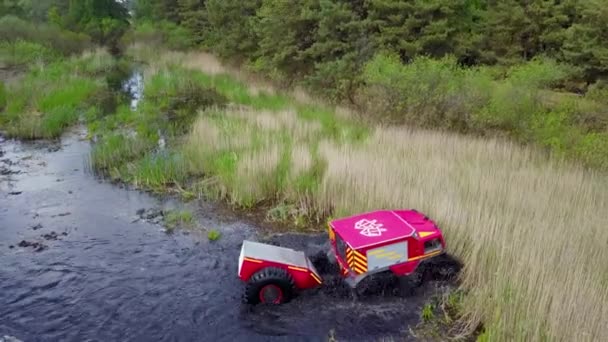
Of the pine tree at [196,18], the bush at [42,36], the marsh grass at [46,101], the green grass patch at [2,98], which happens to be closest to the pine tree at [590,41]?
the marsh grass at [46,101]

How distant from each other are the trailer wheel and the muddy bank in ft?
0.37

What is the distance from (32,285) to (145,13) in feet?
150

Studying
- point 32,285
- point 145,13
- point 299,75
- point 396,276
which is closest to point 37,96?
point 299,75

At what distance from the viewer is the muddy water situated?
16.3 feet

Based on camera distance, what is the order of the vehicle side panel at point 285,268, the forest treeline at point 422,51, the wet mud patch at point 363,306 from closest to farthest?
the wet mud patch at point 363,306
the vehicle side panel at point 285,268
the forest treeline at point 422,51

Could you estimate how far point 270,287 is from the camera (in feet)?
17.1

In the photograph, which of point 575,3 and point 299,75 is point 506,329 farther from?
point 575,3

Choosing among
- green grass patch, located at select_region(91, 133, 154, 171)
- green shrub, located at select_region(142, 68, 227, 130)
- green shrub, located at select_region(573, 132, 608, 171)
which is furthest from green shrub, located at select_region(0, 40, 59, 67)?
green shrub, located at select_region(573, 132, 608, 171)

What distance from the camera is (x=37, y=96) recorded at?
1504 centimetres

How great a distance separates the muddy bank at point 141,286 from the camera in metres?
4.98

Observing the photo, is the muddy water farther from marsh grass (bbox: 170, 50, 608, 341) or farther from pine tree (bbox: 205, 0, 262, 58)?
pine tree (bbox: 205, 0, 262, 58)

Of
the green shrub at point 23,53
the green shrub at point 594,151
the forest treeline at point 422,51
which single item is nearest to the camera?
the green shrub at point 594,151

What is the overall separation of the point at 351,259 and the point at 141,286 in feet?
8.52

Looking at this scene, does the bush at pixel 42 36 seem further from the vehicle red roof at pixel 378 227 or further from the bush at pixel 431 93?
the vehicle red roof at pixel 378 227
